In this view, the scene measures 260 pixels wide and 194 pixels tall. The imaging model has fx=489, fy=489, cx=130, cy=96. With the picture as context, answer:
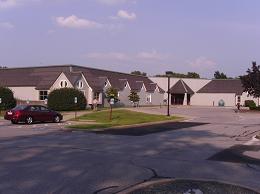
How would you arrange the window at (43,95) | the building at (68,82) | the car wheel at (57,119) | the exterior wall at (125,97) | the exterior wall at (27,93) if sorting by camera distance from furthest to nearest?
the exterior wall at (125,97)
the exterior wall at (27,93)
the window at (43,95)
the building at (68,82)
the car wheel at (57,119)

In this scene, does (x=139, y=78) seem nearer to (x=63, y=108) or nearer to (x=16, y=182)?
(x=63, y=108)

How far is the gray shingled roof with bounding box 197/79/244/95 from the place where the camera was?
3728 inches

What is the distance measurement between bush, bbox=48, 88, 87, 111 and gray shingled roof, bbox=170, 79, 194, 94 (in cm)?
3985

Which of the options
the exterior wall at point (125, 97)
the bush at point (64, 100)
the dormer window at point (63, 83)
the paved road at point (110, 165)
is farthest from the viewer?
the exterior wall at point (125, 97)

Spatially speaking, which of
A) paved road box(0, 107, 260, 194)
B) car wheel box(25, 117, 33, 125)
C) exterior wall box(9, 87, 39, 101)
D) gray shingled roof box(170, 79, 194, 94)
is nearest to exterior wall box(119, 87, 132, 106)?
exterior wall box(9, 87, 39, 101)

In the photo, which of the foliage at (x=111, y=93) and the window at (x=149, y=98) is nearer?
the foliage at (x=111, y=93)

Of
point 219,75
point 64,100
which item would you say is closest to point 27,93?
point 64,100

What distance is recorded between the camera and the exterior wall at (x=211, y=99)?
3716 inches

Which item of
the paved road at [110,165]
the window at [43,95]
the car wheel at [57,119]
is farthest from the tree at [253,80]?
the paved road at [110,165]

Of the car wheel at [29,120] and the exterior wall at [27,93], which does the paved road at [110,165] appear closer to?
the car wheel at [29,120]

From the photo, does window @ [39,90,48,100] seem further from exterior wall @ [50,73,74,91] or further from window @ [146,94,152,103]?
window @ [146,94,152,103]

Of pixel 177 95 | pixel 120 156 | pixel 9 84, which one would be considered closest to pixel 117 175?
pixel 120 156

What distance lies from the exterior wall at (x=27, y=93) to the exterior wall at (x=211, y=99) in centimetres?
3938

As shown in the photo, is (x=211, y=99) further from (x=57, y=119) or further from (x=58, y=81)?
(x=57, y=119)
